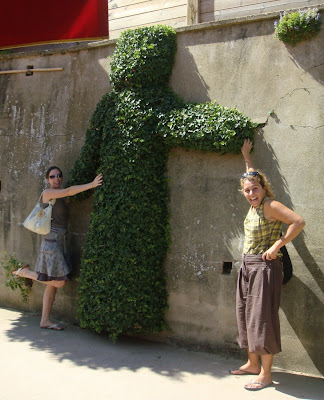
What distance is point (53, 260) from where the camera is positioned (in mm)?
5223

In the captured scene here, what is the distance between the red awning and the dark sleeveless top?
6.97 ft

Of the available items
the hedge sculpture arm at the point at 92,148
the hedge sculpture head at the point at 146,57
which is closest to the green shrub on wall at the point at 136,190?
the hedge sculpture head at the point at 146,57

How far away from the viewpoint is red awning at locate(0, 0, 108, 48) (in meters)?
5.81

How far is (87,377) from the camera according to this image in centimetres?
401

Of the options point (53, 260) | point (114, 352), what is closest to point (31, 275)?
point (53, 260)

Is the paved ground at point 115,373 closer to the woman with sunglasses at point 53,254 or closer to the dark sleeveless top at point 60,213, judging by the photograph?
the woman with sunglasses at point 53,254

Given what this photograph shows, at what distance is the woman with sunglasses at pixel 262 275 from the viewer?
12.3 feet

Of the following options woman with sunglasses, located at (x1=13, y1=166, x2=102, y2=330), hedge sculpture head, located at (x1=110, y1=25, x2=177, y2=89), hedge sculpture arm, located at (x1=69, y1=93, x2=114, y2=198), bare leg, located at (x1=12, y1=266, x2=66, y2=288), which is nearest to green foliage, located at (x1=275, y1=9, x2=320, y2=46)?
hedge sculpture head, located at (x1=110, y1=25, x2=177, y2=89)

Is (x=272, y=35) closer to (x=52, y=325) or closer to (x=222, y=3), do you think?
(x=222, y=3)

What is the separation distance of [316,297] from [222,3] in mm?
4179

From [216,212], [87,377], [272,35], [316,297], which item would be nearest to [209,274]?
[216,212]

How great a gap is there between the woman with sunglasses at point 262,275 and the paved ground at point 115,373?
30cm

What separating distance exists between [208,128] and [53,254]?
2.28 meters

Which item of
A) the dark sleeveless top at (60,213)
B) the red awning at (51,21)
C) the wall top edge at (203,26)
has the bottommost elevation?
the dark sleeveless top at (60,213)
